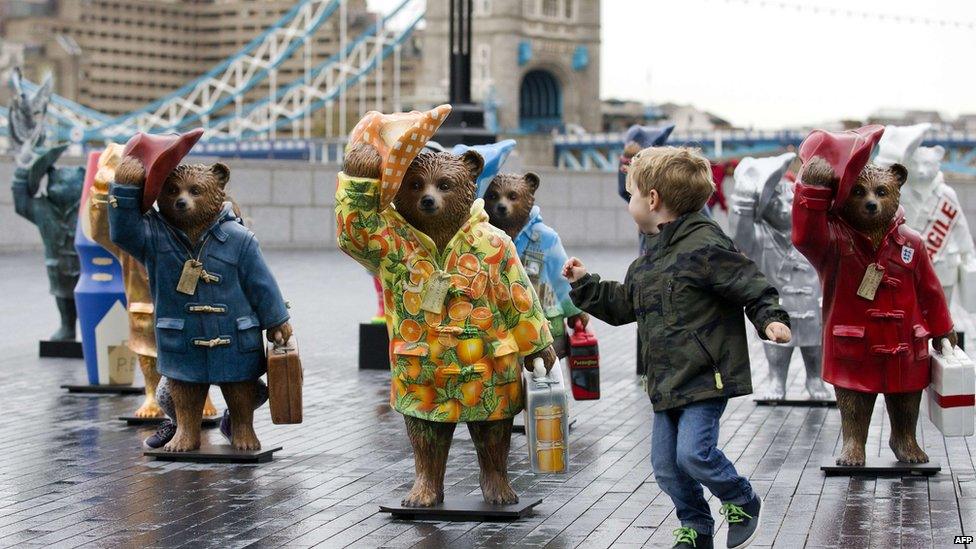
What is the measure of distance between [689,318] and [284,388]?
2.48 meters

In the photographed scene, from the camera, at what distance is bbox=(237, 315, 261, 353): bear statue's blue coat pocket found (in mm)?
8141

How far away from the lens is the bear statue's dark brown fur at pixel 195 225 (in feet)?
26.5

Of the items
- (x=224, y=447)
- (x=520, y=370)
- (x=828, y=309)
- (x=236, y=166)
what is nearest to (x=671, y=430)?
(x=520, y=370)

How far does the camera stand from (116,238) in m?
8.05

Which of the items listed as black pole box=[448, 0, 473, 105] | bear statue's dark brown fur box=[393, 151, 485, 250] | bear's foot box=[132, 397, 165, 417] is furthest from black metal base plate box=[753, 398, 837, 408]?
black pole box=[448, 0, 473, 105]

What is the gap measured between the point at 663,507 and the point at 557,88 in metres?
128

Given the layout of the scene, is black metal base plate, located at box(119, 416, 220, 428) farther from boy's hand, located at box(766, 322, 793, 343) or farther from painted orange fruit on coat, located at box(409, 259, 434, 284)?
boy's hand, located at box(766, 322, 793, 343)

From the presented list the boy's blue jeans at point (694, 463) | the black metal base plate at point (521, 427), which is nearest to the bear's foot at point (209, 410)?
the black metal base plate at point (521, 427)

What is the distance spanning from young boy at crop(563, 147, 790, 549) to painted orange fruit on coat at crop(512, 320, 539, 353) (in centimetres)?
55

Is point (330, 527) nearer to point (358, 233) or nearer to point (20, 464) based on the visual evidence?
point (358, 233)

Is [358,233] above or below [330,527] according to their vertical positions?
above

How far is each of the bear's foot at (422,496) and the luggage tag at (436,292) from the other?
2.47 feet

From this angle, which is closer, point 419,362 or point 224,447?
point 419,362

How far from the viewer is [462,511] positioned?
6914mm
